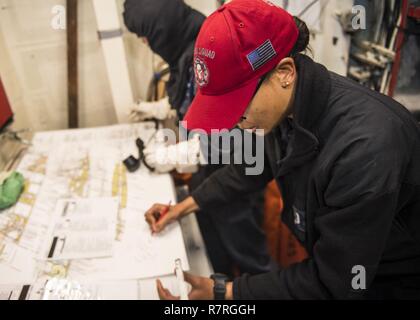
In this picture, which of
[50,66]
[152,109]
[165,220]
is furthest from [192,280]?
[50,66]

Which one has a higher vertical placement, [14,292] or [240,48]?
[240,48]

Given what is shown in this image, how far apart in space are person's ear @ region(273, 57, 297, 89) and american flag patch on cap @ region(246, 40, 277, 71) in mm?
32

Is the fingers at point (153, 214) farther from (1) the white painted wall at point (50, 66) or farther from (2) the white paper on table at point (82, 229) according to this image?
(1) the white painted wall at point (50, 66)

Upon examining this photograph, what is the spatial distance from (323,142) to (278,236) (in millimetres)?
886

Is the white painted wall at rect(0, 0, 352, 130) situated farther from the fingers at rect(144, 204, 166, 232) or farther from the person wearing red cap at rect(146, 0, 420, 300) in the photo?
the fingers at rect(144, 204, 166, 232)

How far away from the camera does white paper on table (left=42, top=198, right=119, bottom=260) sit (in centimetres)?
106

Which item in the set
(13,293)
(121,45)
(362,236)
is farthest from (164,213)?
(121,45)

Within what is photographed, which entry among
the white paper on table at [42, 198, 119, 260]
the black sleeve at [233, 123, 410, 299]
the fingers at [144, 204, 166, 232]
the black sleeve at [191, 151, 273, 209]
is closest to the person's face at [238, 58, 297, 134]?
the black sleeve at [233, 123, 410, 299]

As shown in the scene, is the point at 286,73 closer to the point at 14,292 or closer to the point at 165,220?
the point at 165,220

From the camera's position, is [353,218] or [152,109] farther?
[152,109]

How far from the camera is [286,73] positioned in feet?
2.38

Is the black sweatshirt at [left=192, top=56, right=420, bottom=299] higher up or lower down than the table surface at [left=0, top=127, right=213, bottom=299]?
higher up

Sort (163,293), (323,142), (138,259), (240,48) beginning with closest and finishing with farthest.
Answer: (240,48) < (323,142) < (163,293) < (138,259)

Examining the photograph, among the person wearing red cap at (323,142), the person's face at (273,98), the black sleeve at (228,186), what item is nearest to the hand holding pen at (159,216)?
the black sleeve at (228,186)
